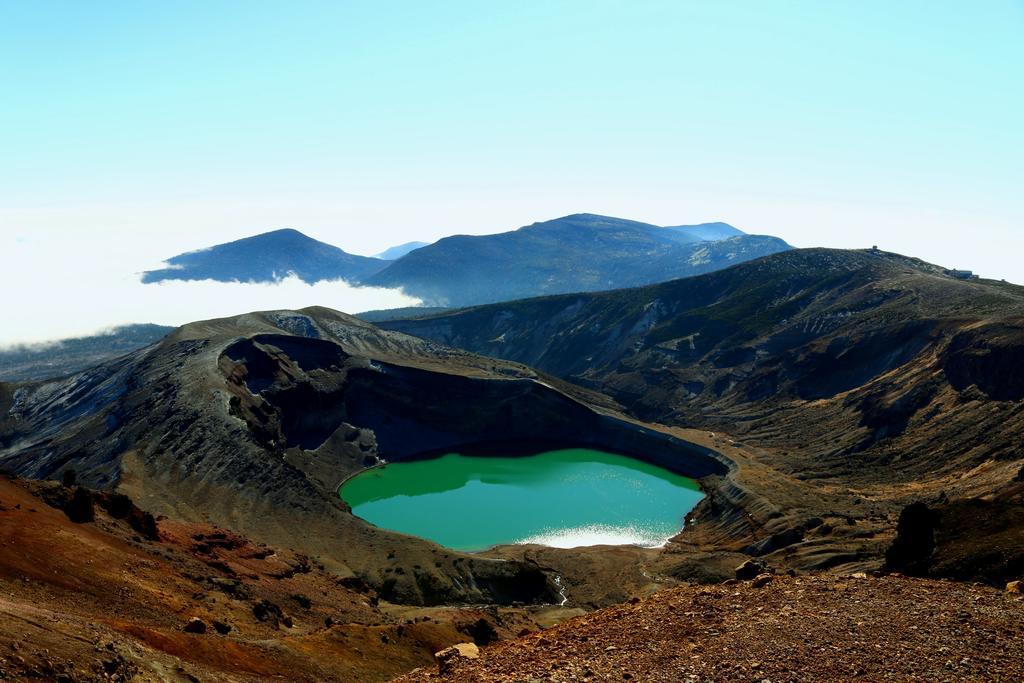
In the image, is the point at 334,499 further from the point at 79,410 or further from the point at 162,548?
the point at 79,410

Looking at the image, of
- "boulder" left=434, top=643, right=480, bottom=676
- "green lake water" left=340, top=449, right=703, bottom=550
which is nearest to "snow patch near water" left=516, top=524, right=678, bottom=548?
"green lake water" left=340, top=449, right=703, bottom=550

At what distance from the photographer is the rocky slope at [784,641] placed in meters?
17.5

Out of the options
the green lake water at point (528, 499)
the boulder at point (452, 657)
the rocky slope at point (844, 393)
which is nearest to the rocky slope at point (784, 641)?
the boulder at point (452, 657)

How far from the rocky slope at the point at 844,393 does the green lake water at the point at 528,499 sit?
10.4 metres

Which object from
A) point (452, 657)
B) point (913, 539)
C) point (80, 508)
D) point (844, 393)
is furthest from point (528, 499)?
point (452, 657)

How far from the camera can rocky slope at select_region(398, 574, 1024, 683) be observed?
687 inches

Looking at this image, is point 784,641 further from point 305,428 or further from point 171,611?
point 305,428

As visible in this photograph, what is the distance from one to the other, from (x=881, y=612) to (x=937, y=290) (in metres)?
147

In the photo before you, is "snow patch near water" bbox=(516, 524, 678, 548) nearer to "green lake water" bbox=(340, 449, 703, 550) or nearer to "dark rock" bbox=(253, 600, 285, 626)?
"green lake water" bbox=(340, 449, 703, 550)

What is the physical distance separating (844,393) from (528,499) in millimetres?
62074

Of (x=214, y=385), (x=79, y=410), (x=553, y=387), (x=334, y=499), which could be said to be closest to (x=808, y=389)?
(x=553, y=387)

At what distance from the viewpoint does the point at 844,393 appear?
12681 centimetres

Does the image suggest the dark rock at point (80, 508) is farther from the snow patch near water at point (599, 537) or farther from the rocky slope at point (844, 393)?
the snow patch near water at point (599, 537)

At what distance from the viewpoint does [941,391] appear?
104062 mm
